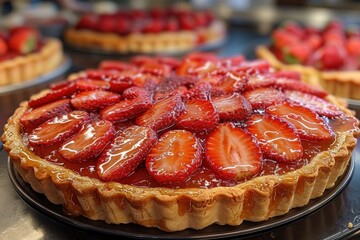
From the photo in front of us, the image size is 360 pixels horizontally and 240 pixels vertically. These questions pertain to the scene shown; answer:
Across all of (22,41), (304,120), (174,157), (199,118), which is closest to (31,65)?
(22,41)

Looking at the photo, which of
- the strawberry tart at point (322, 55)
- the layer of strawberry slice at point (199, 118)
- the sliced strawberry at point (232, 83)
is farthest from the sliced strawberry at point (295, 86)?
the strawberry tart at point (322, 55)

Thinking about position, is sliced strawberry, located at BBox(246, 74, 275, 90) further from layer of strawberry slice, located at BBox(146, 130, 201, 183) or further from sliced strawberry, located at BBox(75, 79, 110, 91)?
sliced strawberry, located at BBox(75, 79, 110, 91)

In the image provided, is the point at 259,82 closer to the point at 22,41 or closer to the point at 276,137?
the point at 276,137

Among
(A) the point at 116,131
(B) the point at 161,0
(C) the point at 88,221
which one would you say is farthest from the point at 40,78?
(B) the point at 161,0

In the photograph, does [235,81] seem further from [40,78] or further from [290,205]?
[40,78]

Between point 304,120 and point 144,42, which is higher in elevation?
point 304,120
